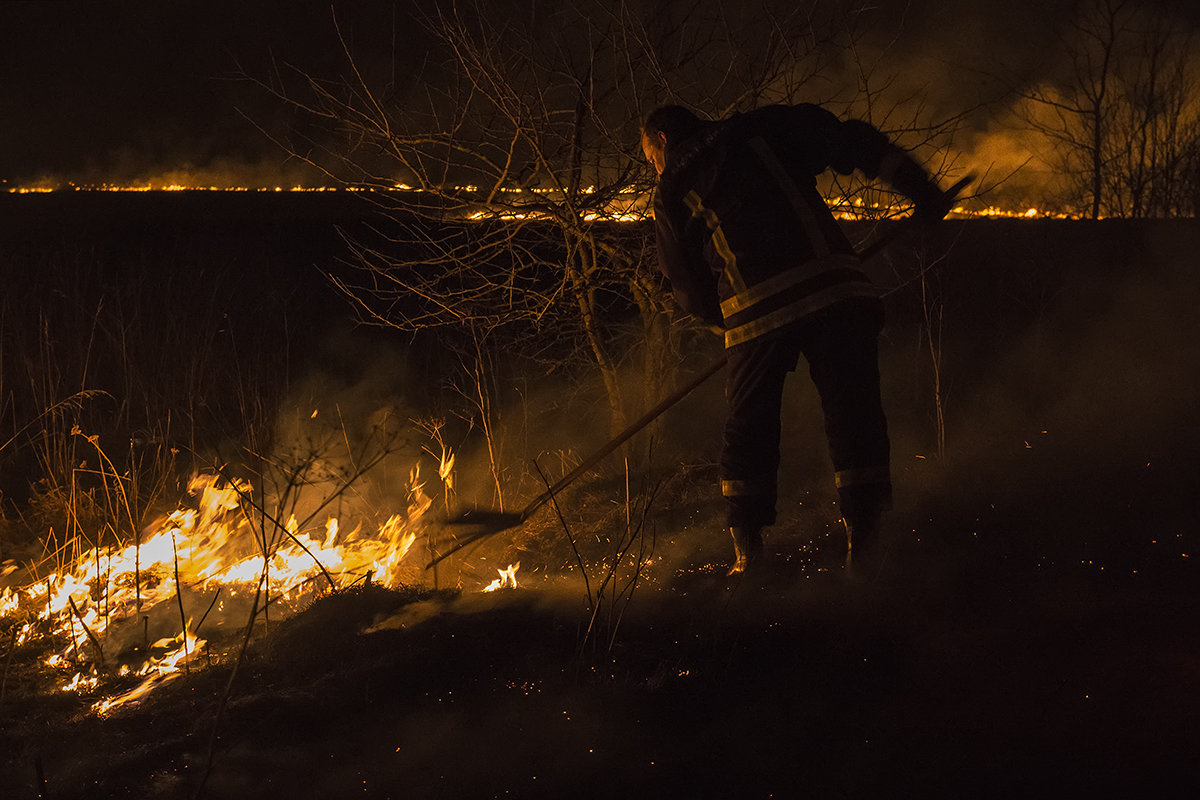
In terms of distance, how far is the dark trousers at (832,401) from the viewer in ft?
10.8

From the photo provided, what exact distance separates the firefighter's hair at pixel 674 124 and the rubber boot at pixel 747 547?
159 centimetres

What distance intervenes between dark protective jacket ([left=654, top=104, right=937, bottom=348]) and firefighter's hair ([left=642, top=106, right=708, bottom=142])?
69 mm

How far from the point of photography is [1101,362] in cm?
754

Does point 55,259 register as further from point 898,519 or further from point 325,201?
point 325,201

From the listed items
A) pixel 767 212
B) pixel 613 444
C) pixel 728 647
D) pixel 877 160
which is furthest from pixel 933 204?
pixel 728 647

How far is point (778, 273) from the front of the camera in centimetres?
329

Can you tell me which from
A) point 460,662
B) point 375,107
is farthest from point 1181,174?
point 460,662

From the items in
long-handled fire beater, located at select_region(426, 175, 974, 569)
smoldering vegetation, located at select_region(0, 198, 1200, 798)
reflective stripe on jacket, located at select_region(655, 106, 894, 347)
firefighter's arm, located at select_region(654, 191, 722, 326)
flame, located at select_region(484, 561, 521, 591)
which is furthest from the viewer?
flame, located at select_region(484, 561, 521, 591)

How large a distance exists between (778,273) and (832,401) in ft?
1.70

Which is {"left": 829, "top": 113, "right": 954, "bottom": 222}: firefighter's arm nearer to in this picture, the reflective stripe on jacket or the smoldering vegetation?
the reflective stripe on jacket

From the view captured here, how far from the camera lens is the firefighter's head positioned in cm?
354

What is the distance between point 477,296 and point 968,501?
2970mm

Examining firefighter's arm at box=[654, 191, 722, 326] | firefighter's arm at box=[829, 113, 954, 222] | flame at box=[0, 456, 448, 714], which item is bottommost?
flame at box=[0, 456, 448, 714]

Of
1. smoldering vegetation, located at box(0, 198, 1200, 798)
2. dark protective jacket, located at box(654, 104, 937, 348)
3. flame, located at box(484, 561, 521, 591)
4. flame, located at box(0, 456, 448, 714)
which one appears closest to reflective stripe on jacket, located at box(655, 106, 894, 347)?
dark protective jacket, located at box(654, 104, 937, 348)
